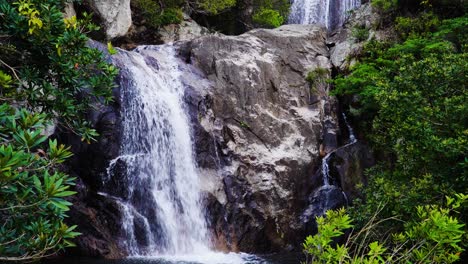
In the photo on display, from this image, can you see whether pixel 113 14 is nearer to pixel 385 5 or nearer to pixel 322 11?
pixel 385 5

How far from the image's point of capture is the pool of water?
10469 millimetres

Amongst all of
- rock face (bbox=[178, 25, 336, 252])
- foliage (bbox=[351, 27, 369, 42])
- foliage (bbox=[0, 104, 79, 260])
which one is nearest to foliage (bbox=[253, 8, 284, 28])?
rock face (bbox=[178, 25, 336, 252])

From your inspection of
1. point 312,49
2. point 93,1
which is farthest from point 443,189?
point 93,1

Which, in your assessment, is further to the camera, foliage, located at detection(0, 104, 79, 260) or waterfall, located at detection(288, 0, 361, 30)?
waterfall, located at detection(288, 0, 361, 30)

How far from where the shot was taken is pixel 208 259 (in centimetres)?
1130

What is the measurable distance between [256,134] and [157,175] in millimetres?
4083

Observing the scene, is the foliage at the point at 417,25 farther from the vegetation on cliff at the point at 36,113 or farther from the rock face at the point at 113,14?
the vegetation on cliff at the point at 36,113

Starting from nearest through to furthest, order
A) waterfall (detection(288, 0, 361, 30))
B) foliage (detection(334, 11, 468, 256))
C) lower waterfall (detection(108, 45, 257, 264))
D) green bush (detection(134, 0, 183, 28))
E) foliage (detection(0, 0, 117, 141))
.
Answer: foliage (detection(0, 0, 117, 141)), foliage (detection(334, 11, 468, 256)), lower waterfall (detection(108, 45, 257, 264)), green bush (detection(134, 0, 183, 28)), waterfall (detection(288, 0, 361, 30))

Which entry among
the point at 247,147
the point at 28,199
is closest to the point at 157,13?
the point at 247,147

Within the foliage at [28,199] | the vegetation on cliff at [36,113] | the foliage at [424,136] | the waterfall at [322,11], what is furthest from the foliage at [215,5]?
the foliage at [28,199]

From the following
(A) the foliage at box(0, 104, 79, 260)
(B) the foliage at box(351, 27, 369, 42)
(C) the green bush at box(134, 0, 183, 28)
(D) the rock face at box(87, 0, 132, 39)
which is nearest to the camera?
(A) the foliage at box(0, 104, 79, 260)

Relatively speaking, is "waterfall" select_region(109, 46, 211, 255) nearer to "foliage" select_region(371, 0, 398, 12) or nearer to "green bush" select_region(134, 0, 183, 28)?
"green bush" select_region(134, 0, 183, 28)

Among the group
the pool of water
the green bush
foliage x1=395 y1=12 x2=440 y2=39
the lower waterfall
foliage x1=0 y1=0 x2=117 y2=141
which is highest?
the green bush

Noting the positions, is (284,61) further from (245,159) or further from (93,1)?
(93,1)
